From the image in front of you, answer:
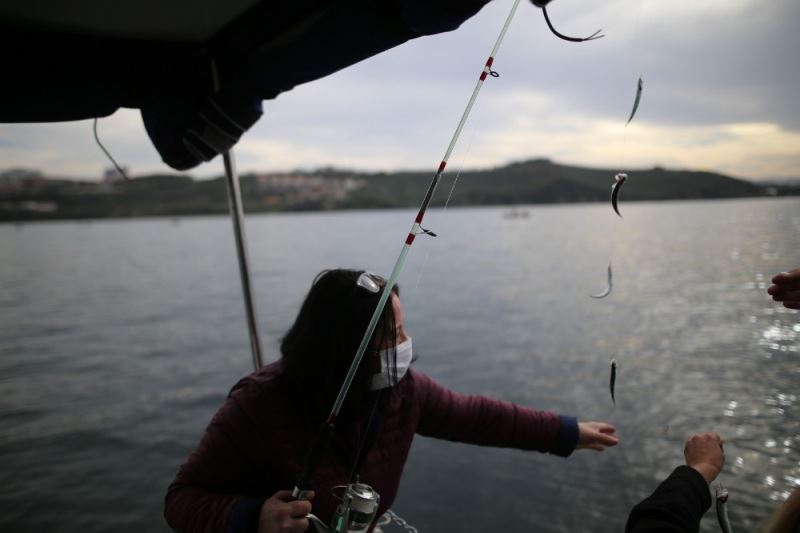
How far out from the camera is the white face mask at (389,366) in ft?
5.69

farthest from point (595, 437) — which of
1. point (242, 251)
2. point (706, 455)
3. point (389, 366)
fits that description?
point (242, 251)

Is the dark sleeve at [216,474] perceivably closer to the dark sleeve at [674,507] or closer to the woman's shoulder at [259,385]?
the woman's shoulder at [259,385]

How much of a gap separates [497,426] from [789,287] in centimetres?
114

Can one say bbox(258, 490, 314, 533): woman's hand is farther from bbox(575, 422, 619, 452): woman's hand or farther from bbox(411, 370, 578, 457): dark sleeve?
bbox(575, 422, 619, 452): woman's hand

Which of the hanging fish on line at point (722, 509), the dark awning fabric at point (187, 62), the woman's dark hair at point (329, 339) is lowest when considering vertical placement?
the hanging fish on line at point (722, 509)

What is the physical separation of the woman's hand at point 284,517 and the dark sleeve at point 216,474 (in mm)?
84

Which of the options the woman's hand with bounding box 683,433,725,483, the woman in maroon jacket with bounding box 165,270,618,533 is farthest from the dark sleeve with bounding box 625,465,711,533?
the woman in maroon jacket with bounding box 165,270,618,533

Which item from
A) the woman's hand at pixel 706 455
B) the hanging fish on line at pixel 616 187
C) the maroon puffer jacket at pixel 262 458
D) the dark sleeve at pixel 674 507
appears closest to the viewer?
the dark sleeve at pixel 674 507

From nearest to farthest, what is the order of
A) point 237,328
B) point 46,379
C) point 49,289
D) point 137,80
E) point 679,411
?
point 137,80, point 679,411, point 46,379, point 237,328, point 49,289

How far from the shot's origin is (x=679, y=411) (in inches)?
364

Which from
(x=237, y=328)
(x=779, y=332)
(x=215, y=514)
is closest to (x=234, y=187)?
(x=215, y=514)

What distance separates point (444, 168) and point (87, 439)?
8.55 m

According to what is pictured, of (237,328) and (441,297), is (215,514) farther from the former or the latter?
(441,297)

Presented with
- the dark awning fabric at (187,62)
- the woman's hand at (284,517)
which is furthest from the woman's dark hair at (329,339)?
the dark awning fabric at (187,62)
